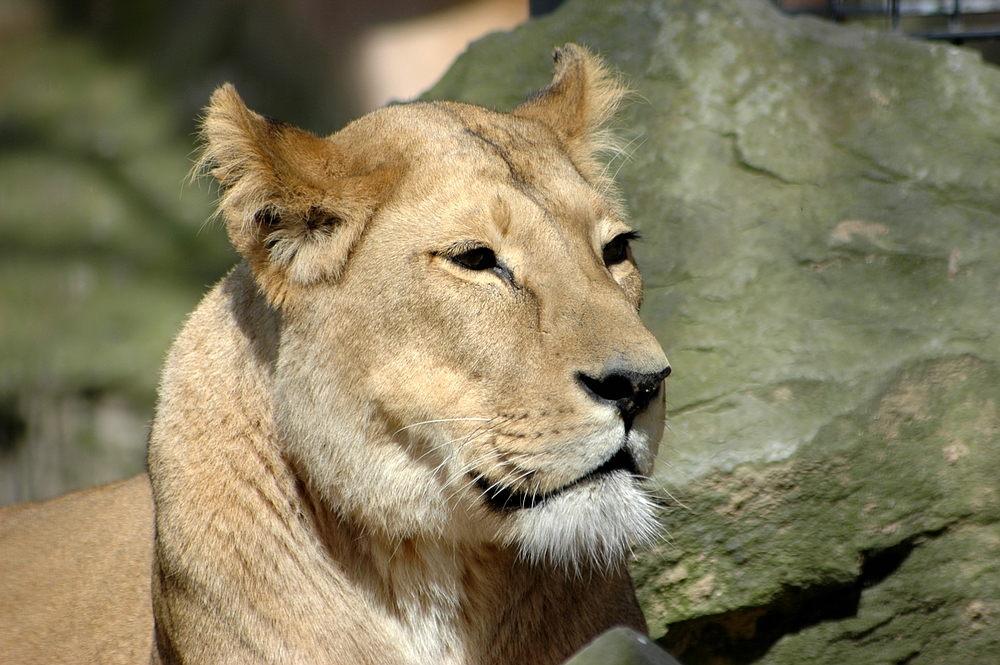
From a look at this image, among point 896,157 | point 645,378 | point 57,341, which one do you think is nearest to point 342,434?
point 645,378

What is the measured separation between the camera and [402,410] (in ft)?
7.01

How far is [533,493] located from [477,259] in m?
0.50

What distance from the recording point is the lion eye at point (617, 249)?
2494 mm

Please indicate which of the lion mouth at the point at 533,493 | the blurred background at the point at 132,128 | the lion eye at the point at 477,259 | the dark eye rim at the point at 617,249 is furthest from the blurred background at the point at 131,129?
the lion mouth at the point at 533,493

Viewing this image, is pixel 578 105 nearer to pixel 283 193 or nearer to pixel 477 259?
pixel 477 259

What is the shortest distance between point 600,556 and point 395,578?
1.59ft

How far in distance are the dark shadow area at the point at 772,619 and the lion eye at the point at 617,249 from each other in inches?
48.9

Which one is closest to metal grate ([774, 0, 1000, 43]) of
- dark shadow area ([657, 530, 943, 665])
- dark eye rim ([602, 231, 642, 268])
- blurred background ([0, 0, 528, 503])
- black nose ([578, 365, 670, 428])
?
blurred background ([0, 0, 528, 503])

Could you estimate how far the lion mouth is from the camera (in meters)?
2.04

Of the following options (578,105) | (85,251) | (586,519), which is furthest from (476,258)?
(85,251)

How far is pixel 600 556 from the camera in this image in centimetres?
246

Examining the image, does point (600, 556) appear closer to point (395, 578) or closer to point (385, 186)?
point (395, 578)

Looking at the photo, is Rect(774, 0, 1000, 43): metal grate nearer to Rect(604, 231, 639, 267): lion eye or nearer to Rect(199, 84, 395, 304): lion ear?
Rect(604, 231, 639, 267): lion eye

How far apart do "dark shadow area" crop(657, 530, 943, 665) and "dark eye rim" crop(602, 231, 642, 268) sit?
1.24 metres
